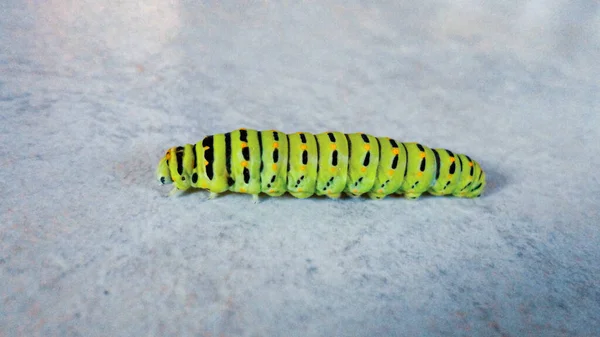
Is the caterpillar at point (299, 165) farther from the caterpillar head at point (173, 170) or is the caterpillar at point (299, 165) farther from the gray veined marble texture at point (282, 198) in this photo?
the gray veined marble texture at point (282, 198)

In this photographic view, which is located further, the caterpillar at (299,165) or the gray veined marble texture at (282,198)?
the caterpillar at (299,165)

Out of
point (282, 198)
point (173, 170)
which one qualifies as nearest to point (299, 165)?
point (282, 198)

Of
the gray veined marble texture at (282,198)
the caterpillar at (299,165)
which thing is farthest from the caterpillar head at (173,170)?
the gray veined marble texture at (282,198)

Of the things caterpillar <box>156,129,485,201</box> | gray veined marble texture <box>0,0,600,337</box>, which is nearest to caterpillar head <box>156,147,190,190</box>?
caterpillar <box>156,129,485,201</box>

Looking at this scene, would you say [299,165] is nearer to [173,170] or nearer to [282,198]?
[282,198]

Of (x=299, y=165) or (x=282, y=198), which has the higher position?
(x=299, y=165)
